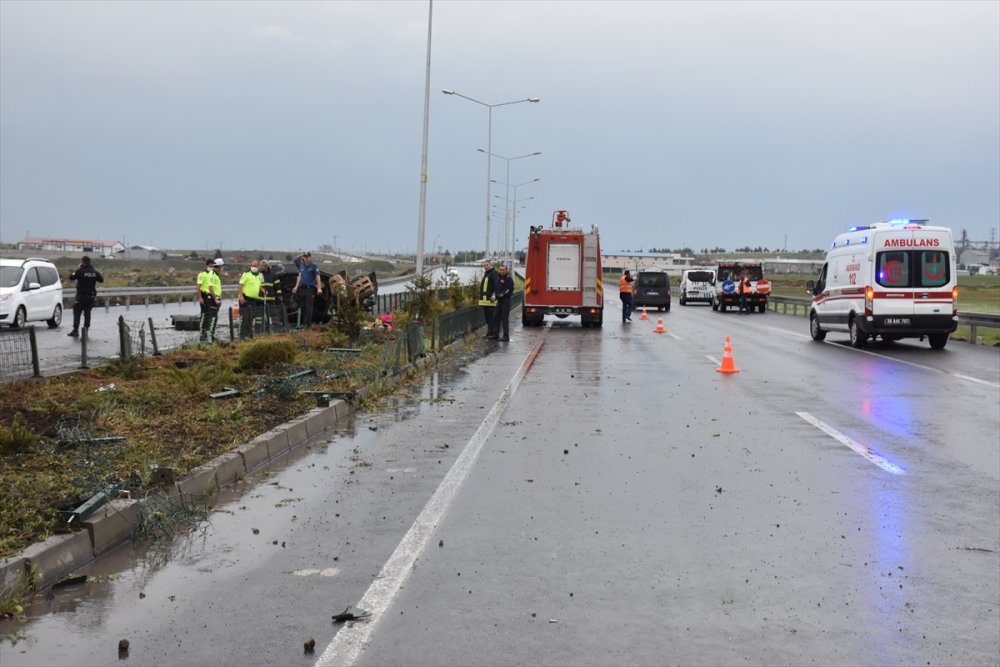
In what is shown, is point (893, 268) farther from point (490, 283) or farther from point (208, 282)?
point (208, 282)

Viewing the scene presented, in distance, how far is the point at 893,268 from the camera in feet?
78.7

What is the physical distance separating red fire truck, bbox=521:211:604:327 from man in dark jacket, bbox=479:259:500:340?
19.8 feet

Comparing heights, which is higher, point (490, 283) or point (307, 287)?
point (490, 283)

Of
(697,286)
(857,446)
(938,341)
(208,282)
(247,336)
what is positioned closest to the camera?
(857,446)

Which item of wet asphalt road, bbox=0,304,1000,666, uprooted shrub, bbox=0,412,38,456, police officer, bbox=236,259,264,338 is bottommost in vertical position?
wet asphalt road, bbox=0,304,1000,666

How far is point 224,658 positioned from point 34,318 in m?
25.7

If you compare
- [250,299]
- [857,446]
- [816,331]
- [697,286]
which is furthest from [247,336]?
[697,286]

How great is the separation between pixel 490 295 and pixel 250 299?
6167 millimetres

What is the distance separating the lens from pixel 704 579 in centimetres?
603

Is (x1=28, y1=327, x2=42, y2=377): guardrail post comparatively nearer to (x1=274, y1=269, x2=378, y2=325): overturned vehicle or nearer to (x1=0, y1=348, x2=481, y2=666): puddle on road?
(x1=0, y1=348, x2=481, y2=666): puddle on road

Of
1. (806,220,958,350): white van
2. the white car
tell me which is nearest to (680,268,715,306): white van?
(806,220,958,350): white van

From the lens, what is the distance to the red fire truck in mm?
34062

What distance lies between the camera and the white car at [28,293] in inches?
1042

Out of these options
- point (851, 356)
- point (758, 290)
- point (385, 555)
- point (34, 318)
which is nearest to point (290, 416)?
point (385, 555)
